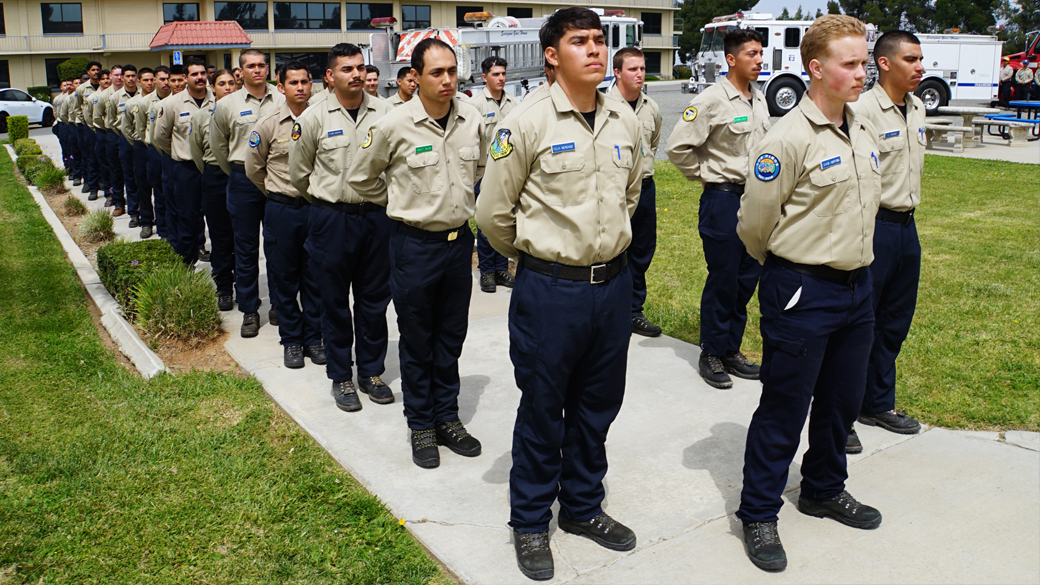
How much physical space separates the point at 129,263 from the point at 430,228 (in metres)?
4.26

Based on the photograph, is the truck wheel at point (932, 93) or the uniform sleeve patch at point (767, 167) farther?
the truck wheel at point (932, 93)

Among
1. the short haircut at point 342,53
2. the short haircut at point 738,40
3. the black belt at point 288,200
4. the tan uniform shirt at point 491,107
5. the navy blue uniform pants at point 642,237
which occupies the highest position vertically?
the short haircut at point 738,40

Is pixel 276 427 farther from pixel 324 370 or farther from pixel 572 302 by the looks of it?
pixel 572 302

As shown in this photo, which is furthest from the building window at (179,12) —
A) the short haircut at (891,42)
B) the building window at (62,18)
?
the short haircut at (891,42)

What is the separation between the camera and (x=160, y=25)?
4847 cm

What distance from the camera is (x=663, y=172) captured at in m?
16.0

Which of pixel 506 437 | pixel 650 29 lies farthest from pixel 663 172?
pixel 650 29

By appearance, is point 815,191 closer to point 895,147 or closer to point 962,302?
point 895,147

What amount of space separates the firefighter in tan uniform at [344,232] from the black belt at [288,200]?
0.51 meters

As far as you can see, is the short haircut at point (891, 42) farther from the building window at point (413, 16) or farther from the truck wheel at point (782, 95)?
the building window at point (413, 16)

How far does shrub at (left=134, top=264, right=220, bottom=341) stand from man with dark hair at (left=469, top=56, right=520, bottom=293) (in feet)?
8.54

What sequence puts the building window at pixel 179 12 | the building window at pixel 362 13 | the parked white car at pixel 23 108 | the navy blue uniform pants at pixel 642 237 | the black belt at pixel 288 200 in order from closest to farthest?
the black belt at pixel 288 200 → the navy blue uniform pants at pixel 642 237 → the parked white car at pixel 23 108 → the building window at pixel 179 12 → the building window at pixel 362 13

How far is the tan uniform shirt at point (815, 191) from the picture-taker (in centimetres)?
367

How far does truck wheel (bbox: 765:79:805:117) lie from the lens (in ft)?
84.6
